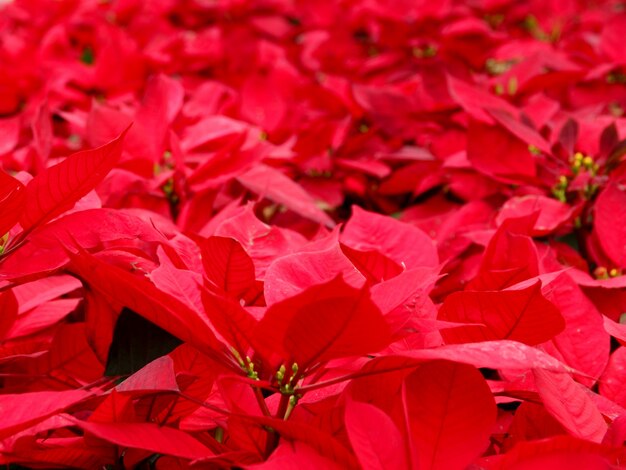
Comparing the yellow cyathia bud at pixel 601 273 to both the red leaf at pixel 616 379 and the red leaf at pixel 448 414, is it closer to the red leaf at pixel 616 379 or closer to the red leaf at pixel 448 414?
the red leaf at pixel 616 379

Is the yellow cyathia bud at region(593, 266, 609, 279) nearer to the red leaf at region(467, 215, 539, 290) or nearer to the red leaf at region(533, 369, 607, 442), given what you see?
the red leaf at region(467, 215, 539, 290)

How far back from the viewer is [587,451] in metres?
0.44

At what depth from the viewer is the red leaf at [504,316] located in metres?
0.52

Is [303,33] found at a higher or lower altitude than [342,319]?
lower

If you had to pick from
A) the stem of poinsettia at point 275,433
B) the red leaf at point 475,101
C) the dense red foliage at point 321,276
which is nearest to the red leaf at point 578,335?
the dense red foliage at point 321,276

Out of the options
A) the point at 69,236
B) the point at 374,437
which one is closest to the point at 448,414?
the point at 374,437

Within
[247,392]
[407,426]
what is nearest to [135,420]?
[247,392]

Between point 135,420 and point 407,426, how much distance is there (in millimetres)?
186

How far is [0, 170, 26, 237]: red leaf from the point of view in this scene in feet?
1.78

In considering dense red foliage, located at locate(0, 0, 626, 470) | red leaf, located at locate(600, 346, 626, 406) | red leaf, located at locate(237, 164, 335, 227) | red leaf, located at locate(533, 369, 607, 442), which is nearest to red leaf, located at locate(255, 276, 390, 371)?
dense red foliage, located at locate(0, 0, 626, 470)

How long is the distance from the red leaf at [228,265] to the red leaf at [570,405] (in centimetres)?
21

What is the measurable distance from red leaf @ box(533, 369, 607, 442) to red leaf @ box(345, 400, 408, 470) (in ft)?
0.34

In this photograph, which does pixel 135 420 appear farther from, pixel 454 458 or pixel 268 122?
pixel 268 122

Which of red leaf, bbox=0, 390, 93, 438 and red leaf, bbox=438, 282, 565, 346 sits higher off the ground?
red leaf, bbox=0, 390, 93, 438
